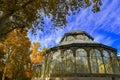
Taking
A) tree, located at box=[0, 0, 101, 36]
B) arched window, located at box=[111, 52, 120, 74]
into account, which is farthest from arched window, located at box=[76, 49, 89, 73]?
tree, located at box=[0, 0, 101, 36]

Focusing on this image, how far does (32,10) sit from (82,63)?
→ 1415 centimetres

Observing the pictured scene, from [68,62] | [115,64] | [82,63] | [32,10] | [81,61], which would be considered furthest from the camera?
[115,64]

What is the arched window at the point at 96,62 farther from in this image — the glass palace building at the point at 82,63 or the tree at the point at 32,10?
the tree at the point at 32,10

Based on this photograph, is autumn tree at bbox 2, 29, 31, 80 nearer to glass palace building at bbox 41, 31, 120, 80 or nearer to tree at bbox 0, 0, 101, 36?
glass palace building at bbox 41, 31, 120, 80

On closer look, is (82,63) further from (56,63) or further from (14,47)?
(14,47)

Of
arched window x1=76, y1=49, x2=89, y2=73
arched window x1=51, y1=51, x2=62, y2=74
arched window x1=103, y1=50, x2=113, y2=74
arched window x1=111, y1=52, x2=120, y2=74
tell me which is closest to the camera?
arched window x1=76, y1=49, x2=89, y2=73

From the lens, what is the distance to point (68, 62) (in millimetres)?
25719

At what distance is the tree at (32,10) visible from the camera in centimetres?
1084

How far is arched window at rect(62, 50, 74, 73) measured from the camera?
82.3 feet

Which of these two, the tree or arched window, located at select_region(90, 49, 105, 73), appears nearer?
the tree

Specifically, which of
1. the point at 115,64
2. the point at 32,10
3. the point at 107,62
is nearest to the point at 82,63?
the point at 107,62

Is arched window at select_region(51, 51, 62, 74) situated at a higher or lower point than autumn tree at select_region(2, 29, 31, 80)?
lower

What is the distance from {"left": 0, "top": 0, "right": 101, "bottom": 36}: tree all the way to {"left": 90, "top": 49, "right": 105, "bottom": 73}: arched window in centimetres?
1248

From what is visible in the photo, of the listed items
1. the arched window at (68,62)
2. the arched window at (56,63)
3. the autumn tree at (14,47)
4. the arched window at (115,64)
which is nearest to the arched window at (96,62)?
the arched window at (115,64)
